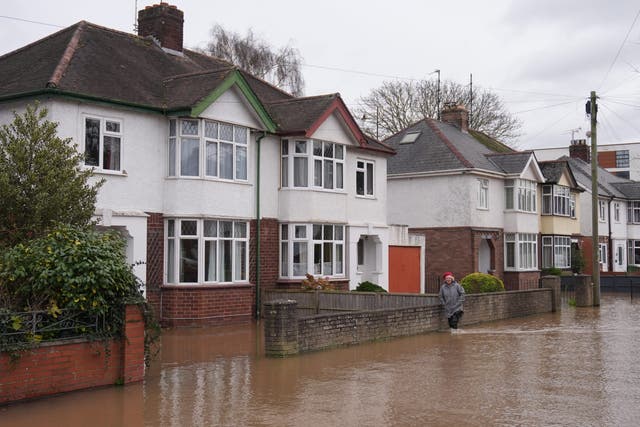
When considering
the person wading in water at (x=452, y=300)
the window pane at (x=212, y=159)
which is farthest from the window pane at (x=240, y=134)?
the person wading in water at (x=452, y=300)

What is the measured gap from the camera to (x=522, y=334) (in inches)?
747

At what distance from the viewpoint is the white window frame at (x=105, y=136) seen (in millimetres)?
19047

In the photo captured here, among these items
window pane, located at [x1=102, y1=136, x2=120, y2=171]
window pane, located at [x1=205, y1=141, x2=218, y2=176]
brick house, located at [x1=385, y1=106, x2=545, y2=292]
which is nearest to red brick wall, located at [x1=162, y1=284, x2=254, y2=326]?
window pane, located at [x1=205, y1=141, x2=218, y2=176]

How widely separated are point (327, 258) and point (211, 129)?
6552mm

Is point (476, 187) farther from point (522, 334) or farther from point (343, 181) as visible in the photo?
point (522, 334)

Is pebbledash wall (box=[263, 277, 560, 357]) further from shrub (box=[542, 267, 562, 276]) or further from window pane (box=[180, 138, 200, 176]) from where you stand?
shrub (box=[542, 267, 562, 276])

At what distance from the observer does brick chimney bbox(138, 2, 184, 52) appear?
25469 mm

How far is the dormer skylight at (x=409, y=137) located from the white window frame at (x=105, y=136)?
19.9 m

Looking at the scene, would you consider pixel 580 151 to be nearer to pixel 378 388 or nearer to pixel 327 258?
pixel 327 258

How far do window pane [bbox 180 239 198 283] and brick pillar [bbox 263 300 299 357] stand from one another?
7000 mm

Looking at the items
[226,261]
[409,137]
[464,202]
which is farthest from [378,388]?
[409,137]

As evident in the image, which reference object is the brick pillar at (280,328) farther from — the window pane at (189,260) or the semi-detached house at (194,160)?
the window pane at (189,260)

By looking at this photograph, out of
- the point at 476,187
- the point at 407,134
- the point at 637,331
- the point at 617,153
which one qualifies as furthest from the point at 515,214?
the point at 617,153

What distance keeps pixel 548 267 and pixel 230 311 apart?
24.3m
